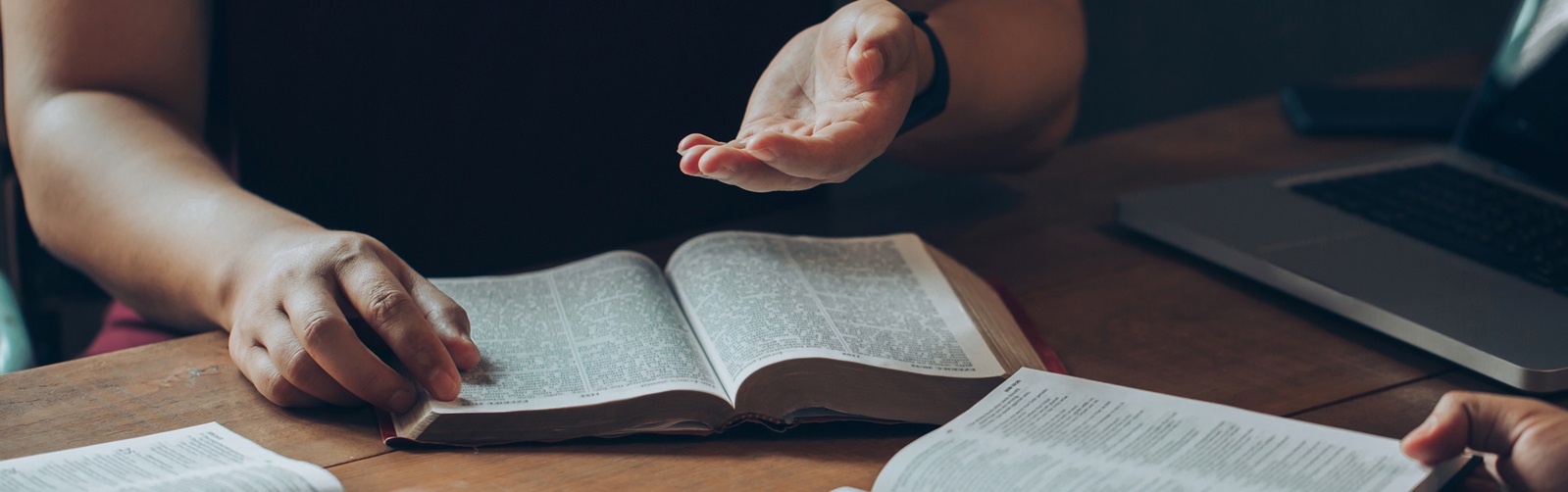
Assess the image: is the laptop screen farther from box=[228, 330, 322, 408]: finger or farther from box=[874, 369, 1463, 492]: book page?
box=[228, 330, 322, 408]: finger

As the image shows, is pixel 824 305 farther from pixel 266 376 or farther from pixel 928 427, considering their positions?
pixel 266 376

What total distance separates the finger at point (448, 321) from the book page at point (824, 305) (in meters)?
0.14

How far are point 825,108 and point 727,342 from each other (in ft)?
0.51

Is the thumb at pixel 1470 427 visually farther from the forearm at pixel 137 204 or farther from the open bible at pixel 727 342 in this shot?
the forearm at pixel 137 204

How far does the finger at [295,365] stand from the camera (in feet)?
2.13

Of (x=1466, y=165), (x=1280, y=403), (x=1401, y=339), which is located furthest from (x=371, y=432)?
(x=1466, y=165)

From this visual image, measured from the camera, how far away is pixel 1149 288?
2.94ft

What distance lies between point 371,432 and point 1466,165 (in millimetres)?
909

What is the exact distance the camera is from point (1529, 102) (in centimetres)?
103

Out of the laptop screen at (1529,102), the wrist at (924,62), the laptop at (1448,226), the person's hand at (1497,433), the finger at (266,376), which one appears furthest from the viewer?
the laptop screen at (1529,102)

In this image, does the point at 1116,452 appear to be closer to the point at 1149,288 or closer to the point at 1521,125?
the point at 1149,288

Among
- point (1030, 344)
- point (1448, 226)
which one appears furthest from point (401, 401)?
point (1448, 226)

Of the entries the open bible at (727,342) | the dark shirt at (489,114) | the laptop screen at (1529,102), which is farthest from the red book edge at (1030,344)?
the laptop screen at (1529,102)

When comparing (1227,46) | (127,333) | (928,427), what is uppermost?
(1227,46)
